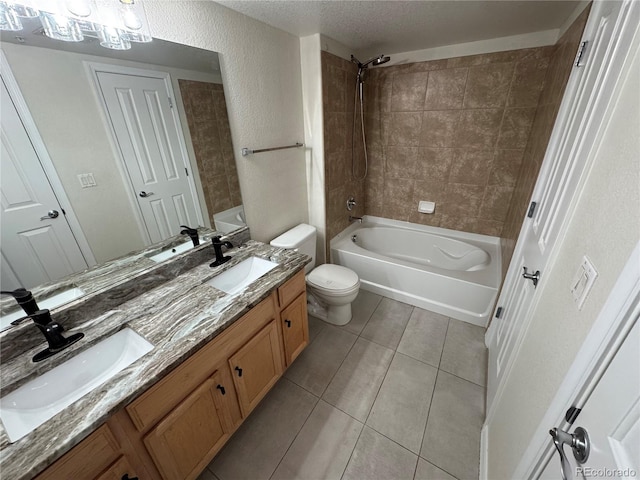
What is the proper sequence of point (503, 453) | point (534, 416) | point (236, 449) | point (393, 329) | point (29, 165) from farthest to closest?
point (393, 329)
point (236, 449)
point (503, 453)
point (29, 165)
point (534, 416)

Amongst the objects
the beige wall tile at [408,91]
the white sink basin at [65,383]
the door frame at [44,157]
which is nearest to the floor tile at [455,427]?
the white sink basin at [65,383]

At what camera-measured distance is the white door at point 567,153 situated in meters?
0.81

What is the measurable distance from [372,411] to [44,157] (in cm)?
195

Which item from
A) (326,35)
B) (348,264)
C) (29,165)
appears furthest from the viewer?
(348,264)

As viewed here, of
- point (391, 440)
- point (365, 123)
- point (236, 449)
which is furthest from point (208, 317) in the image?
point (365, 123)

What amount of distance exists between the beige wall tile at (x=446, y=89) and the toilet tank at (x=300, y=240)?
5.44 ft

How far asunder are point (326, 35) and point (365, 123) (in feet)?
3.20

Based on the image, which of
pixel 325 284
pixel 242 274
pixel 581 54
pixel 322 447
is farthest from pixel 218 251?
pixel 581 54

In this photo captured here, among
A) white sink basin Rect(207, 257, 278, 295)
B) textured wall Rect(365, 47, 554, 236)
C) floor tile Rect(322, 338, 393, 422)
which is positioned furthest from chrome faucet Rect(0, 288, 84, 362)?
textured wall Rect(365, 47, 554, 236)

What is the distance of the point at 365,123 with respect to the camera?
2727 millimetres

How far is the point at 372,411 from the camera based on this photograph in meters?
1.52

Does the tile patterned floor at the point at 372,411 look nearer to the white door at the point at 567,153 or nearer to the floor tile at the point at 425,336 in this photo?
the floor tile at the point at 425,336

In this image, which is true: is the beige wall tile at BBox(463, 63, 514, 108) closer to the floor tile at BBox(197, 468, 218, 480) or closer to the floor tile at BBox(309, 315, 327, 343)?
the floor tile at BBox(309, 315, 327, 343)

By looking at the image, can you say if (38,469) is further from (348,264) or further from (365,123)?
(365,123)
